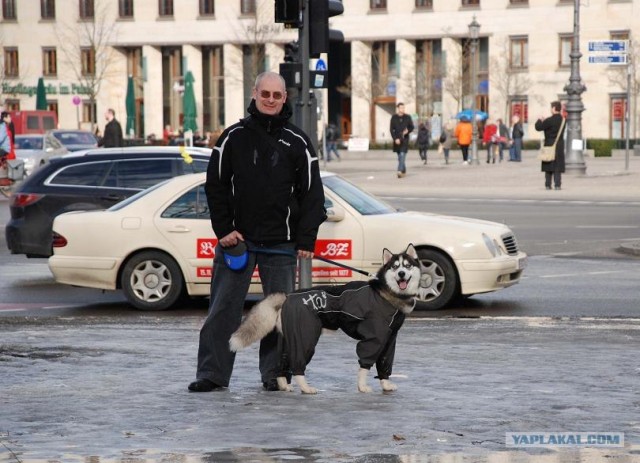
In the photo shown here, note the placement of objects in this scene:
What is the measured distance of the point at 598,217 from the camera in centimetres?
2802

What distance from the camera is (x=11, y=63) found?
107 m

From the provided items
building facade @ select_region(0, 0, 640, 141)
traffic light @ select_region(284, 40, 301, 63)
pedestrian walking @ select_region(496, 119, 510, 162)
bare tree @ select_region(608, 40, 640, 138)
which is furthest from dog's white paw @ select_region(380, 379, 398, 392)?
bare tree @ select_region(608, 40, 640, 138)

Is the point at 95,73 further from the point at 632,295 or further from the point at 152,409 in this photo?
the point at 152,409

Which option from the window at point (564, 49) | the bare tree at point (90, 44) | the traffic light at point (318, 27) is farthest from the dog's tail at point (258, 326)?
the bare tree at point (90, 44)

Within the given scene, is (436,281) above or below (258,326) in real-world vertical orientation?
below

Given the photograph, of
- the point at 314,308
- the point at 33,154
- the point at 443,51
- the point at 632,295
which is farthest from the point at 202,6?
the point at 314,308

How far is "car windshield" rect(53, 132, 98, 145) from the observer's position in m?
49.3

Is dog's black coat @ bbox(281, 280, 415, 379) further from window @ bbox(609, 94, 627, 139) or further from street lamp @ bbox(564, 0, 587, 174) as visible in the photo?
window @ bbox(609, 94, 627, 139)

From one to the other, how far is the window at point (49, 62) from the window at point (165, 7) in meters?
8.24

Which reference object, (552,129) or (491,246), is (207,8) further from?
(491,246)

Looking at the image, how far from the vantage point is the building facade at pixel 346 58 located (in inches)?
3489

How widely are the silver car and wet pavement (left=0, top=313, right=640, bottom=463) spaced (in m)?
33.7

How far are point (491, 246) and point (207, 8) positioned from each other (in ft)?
290

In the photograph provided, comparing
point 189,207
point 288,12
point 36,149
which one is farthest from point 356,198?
point 36,149
